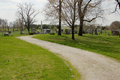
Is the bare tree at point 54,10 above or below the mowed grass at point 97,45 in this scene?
above

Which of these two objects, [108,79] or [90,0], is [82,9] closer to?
[90,0]

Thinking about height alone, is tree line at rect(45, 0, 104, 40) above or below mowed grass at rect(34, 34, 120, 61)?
above

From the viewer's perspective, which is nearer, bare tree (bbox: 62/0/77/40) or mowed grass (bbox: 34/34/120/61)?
mowed grass (bbox: 34/34/120/61)

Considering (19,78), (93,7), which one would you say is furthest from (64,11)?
(19,78)

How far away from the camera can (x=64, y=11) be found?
15.4 meters

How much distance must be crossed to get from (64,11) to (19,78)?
13.1 meters

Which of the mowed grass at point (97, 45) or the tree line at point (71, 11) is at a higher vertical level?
the tree line at point (71, 11)

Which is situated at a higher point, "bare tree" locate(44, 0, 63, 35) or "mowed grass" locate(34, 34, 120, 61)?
"bare tree" locate(44, 0, 63, 35)

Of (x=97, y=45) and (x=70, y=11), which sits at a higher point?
(x=70, y=11)

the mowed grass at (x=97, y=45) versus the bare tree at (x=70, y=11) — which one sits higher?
the bare tree at (x=70, y=11)

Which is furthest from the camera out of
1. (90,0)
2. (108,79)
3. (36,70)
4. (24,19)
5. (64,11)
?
(24,19)

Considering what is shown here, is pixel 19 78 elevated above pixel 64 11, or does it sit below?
below

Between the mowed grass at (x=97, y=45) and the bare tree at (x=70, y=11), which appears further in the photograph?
the bare tree at (x=70, y=11)

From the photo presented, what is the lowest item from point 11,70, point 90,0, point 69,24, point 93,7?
point 11,70
